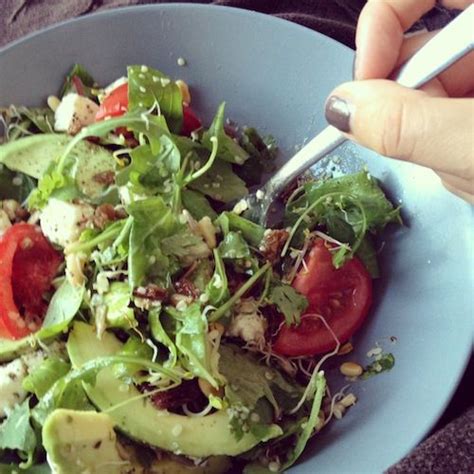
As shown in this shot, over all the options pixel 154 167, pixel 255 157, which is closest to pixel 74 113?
pixel 154 167

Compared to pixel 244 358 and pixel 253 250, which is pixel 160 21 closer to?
pixel 253 250

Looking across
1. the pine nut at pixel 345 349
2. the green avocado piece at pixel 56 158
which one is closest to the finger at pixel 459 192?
the pine nut at pixel 345 349

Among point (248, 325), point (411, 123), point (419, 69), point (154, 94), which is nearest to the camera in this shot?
point (411, 123)

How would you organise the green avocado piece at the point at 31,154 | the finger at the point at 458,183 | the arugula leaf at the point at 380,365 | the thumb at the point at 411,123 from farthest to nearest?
the green avocado piece at the point at 31,154
the arugula leaf at the point at 380,365
the finger at the point at 458,183
the thumb at the point at 411,123

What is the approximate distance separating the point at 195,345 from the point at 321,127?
41 cm

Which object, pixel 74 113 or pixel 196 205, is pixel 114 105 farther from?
pixel 196 205

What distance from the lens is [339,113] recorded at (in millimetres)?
795

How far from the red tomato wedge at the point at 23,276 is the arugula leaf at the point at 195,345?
21 centimetres

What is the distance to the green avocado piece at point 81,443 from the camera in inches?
31.2

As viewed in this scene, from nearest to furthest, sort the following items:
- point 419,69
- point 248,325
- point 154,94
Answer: point 419,69, point 248,325, point 154,94

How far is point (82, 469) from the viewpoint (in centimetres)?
81

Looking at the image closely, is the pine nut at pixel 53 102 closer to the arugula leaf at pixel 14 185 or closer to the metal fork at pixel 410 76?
the arugula leaf at pixel 14 185

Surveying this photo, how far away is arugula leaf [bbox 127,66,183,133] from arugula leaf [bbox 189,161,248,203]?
0.26 ft

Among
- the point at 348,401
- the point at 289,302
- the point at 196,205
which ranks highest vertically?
the point at 196,205
